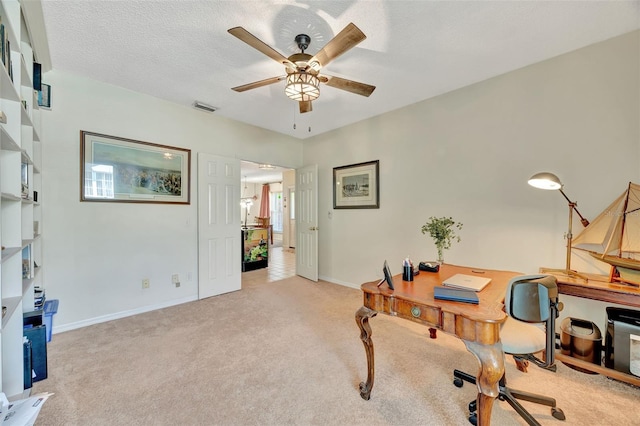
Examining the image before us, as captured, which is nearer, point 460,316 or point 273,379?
point 460,316

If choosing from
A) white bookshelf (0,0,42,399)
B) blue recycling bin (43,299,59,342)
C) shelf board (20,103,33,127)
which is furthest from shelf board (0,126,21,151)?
blue recycling bin (43,299,59,342)

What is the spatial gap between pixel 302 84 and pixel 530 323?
210cm

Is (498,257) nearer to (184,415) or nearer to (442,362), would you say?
(442,362)

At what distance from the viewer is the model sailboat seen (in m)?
1.84

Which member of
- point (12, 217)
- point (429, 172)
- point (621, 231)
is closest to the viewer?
point (12, 217)

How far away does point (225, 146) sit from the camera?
3.91 metres

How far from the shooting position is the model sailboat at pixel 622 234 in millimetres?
1842

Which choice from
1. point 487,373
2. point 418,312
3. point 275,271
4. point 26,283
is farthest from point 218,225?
point 487,373

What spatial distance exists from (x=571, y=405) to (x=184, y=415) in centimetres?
239

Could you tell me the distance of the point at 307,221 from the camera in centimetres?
474

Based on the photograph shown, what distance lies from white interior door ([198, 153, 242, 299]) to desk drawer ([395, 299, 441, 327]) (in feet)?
9.93

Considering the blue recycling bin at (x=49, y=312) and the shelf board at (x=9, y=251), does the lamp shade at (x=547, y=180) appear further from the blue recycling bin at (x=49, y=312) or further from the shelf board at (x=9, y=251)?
the blue recycling bin at (x=49, y=312)

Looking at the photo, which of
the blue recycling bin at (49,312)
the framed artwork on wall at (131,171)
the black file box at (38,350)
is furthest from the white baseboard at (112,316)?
the framed artwork on wall at (131,171)

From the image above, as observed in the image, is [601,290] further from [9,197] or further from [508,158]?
[9,197]
